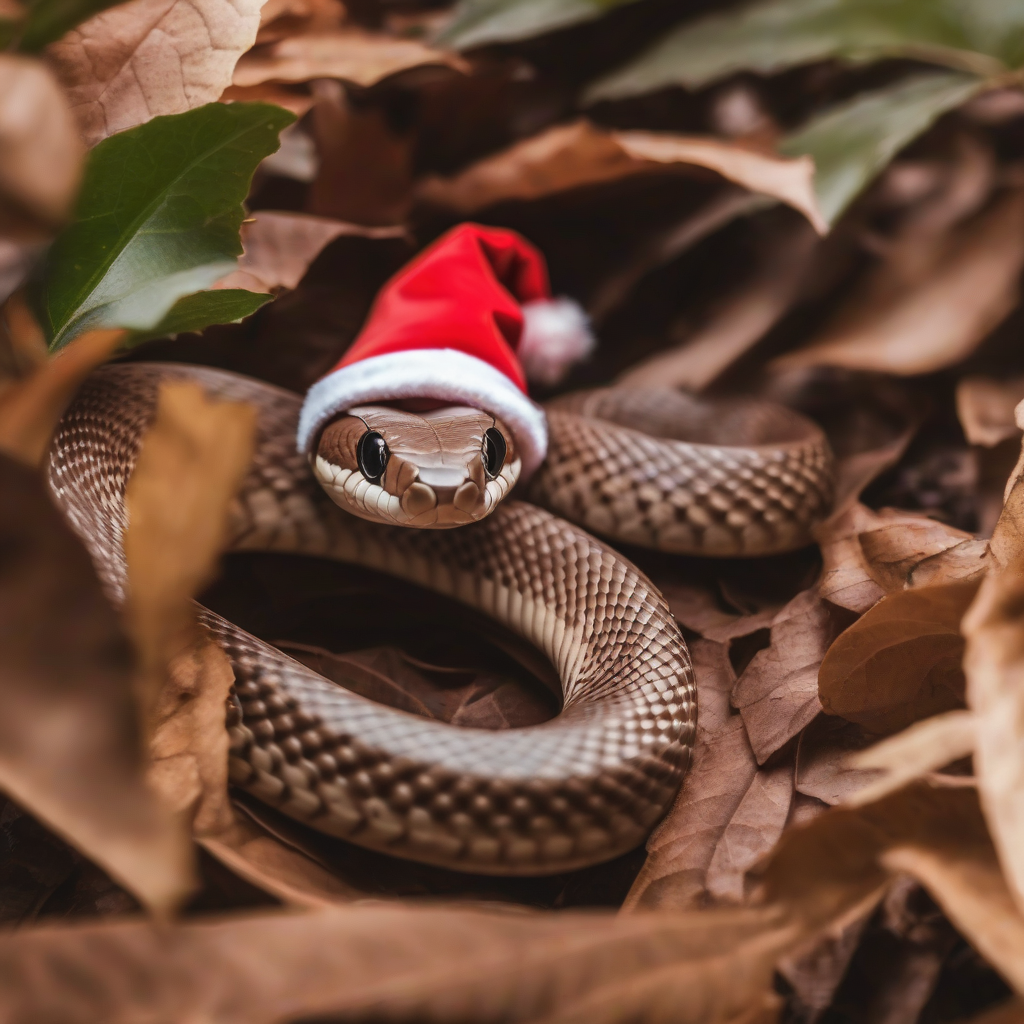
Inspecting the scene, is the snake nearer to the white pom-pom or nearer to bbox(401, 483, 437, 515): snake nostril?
bbox(401, 483, 437, 515): snake nostril

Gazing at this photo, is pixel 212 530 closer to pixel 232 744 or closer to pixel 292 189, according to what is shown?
pixel 232 744

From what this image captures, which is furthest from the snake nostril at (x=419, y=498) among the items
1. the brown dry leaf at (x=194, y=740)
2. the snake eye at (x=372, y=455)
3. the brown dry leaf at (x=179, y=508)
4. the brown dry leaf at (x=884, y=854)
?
the brown dry leaf at (x=884, y=854)

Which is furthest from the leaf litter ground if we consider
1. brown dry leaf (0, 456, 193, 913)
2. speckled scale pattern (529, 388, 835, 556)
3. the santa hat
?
the santa hat

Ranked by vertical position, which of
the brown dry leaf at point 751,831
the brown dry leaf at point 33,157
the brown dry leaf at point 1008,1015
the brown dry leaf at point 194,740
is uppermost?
the brown dry leaf at point 33,157

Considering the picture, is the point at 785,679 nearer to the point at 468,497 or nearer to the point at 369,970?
the point at 468,497

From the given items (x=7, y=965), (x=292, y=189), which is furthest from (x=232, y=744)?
(x=292, y=189)

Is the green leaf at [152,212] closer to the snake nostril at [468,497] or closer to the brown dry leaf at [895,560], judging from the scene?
the snake nostril at [468,497]
